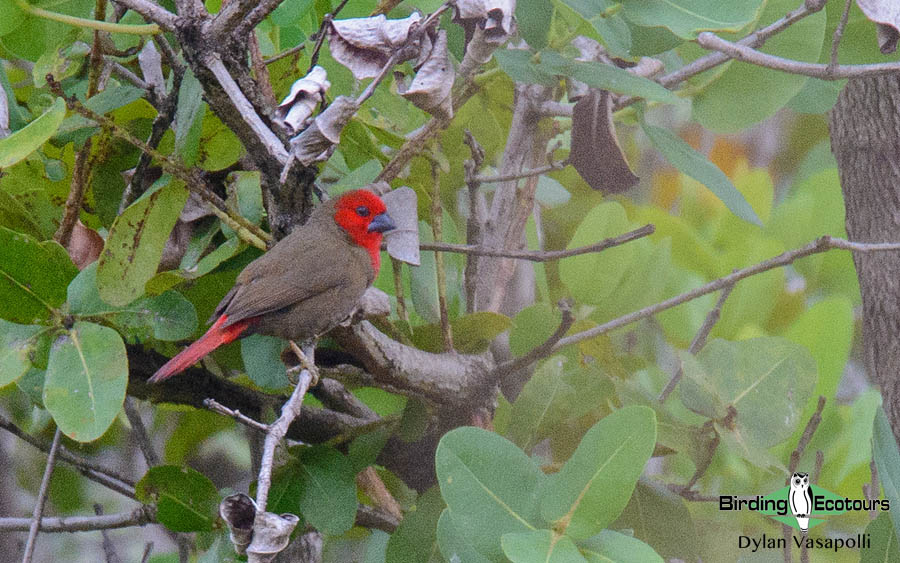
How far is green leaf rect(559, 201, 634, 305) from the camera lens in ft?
7.79

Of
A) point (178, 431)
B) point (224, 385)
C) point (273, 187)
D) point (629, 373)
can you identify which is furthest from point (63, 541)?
point (273, 187)

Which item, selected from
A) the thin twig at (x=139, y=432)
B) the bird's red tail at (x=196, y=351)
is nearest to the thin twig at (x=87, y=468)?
the thin twig at (x=139, y=432)

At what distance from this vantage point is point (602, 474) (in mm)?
1464

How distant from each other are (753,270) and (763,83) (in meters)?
0.37

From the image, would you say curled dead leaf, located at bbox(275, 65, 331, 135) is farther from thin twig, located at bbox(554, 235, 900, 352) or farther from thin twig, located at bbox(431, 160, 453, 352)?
thin twig, located at bbox(554, 235, 900, 352)

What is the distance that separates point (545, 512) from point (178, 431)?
142 cm

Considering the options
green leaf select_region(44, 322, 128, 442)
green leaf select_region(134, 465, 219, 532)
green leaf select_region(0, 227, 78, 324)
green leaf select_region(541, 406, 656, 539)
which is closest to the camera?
green leaf select_region(541, 406, 656, 539)

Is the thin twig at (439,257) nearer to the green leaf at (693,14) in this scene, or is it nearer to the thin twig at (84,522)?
the green leaf at (693,14)

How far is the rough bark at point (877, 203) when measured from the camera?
2082 millimetres

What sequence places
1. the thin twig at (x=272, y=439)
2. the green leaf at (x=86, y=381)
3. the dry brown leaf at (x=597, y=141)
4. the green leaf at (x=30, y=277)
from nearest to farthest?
the thin twig at (x=272, y=439), the green leaf at (x=86, y=381), the green leaf at (x=30, y=277), the dry brown leaf at (x=597, y=141)

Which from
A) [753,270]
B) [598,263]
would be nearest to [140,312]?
[598,263]

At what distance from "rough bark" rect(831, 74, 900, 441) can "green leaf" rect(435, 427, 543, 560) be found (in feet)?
3.08

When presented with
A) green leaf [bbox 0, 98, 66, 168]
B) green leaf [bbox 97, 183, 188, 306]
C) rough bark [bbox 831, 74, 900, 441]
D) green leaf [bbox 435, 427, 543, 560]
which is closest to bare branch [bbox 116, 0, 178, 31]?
green leaf [bbox 0, 98, 66, 168]

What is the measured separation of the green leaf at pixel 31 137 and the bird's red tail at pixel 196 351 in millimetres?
565
